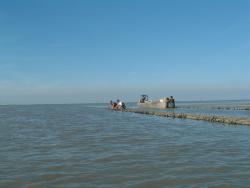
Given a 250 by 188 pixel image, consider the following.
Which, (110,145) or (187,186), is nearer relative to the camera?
(187,186)

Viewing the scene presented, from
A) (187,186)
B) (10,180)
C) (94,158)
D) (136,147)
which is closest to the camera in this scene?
(187,186)

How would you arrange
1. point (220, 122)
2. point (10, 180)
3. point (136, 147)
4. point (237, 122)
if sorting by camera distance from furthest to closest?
point (220, 122)
point (237, 122)
point (136, 147)
point (10, 180)

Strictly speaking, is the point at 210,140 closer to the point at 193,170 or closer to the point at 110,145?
the point at 110,145

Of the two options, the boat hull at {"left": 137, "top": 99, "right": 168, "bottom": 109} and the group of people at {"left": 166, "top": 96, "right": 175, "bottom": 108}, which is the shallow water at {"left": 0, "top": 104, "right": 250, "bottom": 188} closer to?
the boat hull at {"left": 137, "top": 99, "right": 168, "bottom": 109}

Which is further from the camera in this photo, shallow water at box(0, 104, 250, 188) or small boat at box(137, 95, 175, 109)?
small boat at box(137, 95, 175, 109)

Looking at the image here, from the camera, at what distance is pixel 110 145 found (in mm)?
18656

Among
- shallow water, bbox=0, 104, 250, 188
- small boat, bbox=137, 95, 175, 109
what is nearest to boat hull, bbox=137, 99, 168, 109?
small boat, bbox=137, 95, 175, 109

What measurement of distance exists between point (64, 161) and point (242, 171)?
6464mm

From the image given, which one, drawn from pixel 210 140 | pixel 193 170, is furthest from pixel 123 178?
pixel 210 140

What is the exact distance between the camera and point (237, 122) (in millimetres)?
31797

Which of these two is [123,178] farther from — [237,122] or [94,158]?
[237,122]

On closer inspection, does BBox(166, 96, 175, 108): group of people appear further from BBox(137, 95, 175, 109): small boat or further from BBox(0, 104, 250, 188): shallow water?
BBox(0, 104, 250, 188): shallow water

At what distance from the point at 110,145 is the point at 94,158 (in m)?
4.04

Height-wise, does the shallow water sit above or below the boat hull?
below
